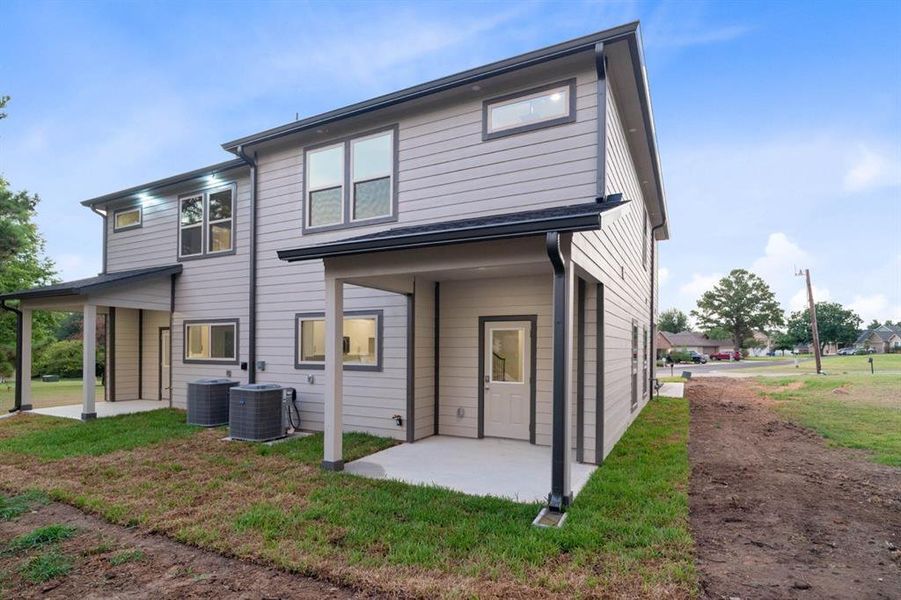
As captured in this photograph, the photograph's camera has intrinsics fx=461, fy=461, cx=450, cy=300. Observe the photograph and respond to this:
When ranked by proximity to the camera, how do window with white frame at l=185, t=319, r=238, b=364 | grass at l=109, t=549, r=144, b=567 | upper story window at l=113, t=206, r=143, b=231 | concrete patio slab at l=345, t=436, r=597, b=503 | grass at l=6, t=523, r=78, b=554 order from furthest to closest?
upper story window at l=113, t=206, r=143, b=231
window with white frame at l=185, t=319, r=238, b=364
concrete patio slab at l=345, t=436, r=597, b=503
grass at l=6, t=523, r=78, b=554
grass at l=109, t=549, r=144, b=567

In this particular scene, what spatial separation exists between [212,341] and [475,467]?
6747 mm

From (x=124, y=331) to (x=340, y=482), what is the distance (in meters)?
9.25

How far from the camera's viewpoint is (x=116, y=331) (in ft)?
36.7

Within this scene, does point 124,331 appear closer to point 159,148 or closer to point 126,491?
point 126,491

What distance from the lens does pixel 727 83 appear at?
14641mm

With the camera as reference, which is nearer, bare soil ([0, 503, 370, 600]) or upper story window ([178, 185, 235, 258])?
bare soil ([0, 503, 370, 600])

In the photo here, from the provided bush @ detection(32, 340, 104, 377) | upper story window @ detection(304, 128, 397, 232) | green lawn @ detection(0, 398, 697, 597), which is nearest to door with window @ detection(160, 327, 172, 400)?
green lawn @ detection(0, 398, 697, 597)

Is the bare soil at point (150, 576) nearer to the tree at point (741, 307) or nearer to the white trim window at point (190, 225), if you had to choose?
the white trim window at point (190, 225)

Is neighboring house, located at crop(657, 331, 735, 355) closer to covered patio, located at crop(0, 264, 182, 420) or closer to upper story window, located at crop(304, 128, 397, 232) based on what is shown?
covered patio, located at crop(0, 264, 182, 420)

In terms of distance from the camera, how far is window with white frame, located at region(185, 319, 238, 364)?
935 cm

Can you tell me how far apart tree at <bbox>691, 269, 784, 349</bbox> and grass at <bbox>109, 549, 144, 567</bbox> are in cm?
7207

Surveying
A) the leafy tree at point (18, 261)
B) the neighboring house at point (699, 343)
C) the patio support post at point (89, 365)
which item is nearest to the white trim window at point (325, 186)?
the patio support post at point (89, 365)

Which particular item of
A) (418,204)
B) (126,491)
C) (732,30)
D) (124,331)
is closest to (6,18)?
(124,331)

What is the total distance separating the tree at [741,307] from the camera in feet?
203
